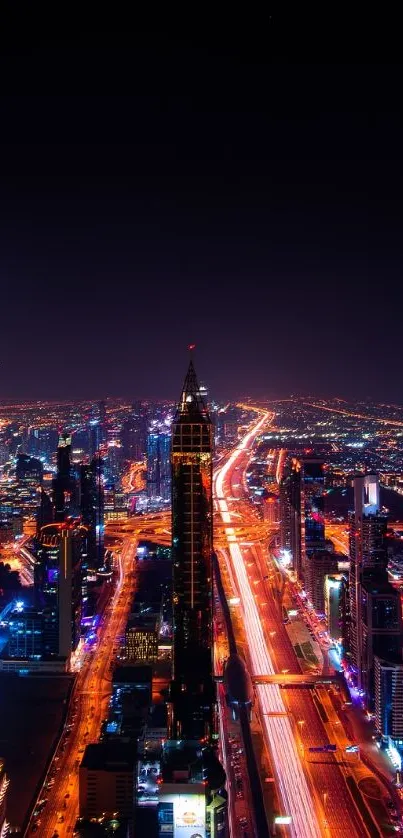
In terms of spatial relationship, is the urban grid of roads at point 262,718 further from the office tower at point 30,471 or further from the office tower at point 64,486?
the office tower at point 30,471

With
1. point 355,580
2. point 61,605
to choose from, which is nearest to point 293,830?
point 355,580

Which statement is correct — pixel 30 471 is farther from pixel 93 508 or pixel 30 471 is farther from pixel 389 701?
pixel 389 701

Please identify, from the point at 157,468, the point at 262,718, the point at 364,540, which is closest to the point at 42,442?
the point at 157,468

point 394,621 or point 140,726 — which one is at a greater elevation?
point 394,621

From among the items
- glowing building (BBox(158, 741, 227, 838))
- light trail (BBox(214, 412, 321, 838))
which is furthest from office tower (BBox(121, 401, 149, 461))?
glowing building (BBox(158, 741, 227, 838))

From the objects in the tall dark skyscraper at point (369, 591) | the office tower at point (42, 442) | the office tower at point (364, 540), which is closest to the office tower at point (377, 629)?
the tall dark skyscraper at point (369, 591)

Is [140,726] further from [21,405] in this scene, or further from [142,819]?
[21,405]
